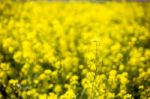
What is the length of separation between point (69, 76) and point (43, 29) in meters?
2.54

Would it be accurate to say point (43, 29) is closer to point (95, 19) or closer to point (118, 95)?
point (95, 19)

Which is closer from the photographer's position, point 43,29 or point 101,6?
point 43,29

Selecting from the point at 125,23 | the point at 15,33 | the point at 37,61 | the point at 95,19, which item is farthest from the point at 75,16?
the point at 37,61

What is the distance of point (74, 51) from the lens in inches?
293

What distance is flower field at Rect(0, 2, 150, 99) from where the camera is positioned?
554cm

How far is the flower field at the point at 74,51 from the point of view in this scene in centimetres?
554

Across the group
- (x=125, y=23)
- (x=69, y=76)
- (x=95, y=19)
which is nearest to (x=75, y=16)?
(x=95, y=19)

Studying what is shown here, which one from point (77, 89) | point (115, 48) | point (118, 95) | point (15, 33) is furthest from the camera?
point (15, 33)

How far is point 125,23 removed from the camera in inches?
355

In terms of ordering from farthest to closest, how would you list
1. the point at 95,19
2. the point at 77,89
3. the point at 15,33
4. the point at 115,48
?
1. the point at 95,19
2. the point at 15,33
3. the point at 115,48
4. the point at 77,89

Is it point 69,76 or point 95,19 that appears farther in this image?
point 95,19

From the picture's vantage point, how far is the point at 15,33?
779 cm

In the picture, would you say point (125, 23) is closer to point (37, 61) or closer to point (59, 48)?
point (59, 48)

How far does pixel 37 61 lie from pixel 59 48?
83 cm
